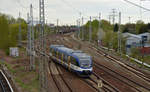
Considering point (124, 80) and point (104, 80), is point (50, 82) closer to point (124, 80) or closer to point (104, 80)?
point (104, 80)

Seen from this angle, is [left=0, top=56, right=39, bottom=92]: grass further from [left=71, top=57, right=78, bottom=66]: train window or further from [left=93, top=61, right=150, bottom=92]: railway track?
[left=93, top=61, right=150, bottom=92]: railway track

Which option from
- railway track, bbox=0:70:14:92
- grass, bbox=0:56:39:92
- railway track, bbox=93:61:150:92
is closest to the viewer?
railway track, bbox=0:70:14:92

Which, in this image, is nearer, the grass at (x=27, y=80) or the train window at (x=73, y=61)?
the grass at (x=27, y=80)

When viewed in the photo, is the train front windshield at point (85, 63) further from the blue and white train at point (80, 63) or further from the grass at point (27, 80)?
the grass at point (27, 80)

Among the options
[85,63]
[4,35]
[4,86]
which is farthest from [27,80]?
[4,35]

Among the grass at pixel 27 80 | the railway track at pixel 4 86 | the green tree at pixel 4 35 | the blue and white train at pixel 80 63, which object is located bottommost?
the railway track at pixel 4 86

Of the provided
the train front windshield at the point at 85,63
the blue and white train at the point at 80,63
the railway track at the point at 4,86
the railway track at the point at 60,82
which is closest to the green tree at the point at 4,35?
the railway track at the point at 60,82

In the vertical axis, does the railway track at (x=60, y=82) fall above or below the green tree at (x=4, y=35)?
below

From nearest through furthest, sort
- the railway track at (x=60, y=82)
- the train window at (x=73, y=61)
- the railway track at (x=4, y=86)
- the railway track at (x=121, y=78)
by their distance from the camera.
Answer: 1. the railway track at (x=60, y=82)
2. the railway track at (x=4, y=86)
3. the railway track at (x=121, y=78)
4. the train window at (x=73, y=61)

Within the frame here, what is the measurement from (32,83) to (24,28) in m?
41.8

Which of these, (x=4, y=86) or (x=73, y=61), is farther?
(x=73, y=61)

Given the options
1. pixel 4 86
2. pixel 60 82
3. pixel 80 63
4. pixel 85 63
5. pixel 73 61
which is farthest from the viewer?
pixel 73 61

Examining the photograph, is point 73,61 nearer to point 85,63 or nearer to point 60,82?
point 85,63

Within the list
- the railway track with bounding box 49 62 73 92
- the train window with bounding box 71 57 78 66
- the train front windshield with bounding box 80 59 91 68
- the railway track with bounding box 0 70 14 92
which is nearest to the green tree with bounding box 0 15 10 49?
the railway track with bounding box 49 62 73 92
